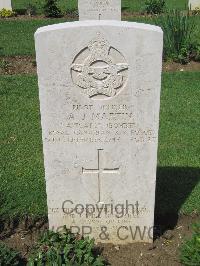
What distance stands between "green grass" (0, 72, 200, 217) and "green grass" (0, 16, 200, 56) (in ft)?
6.19

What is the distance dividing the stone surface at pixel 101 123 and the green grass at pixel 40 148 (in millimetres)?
672

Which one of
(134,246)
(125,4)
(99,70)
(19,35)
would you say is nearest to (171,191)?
A: (134,246)

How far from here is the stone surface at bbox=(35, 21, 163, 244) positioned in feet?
10.9

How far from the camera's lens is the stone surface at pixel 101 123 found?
3.31 m

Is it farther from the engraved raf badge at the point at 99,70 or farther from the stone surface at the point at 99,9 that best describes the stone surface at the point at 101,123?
the stone surface at the point at 99,9

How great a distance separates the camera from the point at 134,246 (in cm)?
412

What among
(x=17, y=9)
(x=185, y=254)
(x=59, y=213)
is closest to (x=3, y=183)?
(x=59, y=213)

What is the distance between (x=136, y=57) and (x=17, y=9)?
46.4 feet

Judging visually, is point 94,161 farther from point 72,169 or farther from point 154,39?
point 154,39

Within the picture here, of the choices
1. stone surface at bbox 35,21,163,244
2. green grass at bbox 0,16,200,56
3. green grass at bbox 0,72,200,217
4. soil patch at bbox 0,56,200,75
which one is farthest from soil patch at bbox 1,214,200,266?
green grass at bbox 0,16,200,56

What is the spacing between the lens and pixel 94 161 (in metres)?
3.78

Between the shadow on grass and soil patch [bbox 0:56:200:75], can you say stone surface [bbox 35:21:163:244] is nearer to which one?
the shadow on grass

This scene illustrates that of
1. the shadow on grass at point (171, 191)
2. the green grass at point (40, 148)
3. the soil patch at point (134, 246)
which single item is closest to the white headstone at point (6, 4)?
the green grass at point (40, 148)

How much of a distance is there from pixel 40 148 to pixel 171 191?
204 centimetres
